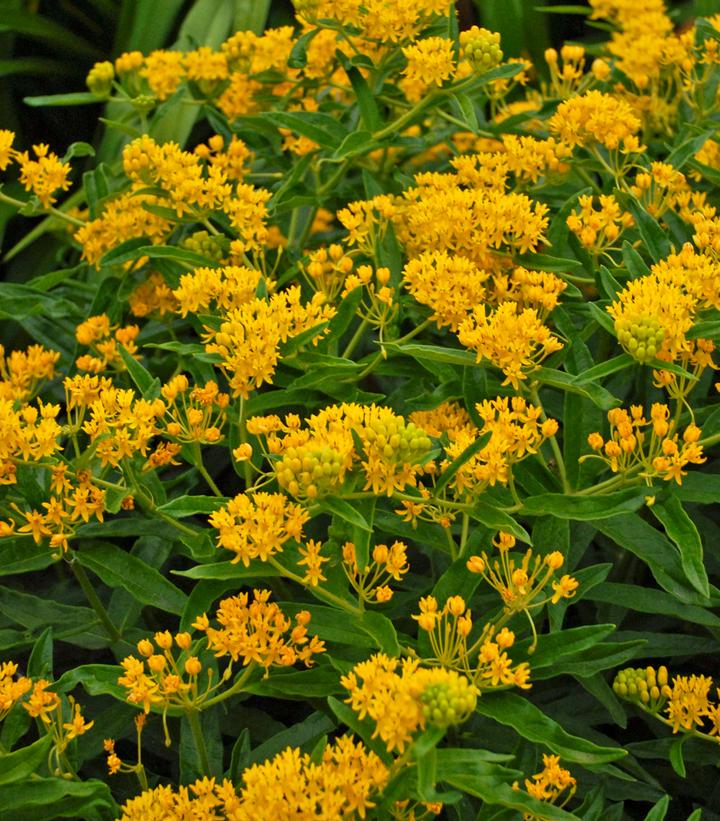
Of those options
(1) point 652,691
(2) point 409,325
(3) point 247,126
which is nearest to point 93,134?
(3) point 247,126

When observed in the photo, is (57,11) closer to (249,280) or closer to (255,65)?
(255,65)

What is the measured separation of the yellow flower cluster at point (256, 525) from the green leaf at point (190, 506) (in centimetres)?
8

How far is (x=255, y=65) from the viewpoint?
8.41 feet

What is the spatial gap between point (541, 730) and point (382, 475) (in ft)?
1.33

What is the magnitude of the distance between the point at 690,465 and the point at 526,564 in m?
0.74

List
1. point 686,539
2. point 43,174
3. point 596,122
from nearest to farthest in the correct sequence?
point 686,539 < point 596,122 < point 43,174

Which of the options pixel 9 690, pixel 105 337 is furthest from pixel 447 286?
pixel 9 690

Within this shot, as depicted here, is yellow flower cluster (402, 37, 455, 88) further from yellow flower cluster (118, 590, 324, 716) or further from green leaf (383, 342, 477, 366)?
yellow flower cluster (118, 590, 324, 716)

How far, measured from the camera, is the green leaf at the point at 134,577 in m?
1.79

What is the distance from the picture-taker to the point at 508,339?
169 centimetres

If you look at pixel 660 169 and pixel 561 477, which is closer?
pixel 561 477

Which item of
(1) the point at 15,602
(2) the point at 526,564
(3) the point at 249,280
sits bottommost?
(1) the point at 15,602

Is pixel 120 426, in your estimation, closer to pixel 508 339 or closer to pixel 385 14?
pixel 508 339

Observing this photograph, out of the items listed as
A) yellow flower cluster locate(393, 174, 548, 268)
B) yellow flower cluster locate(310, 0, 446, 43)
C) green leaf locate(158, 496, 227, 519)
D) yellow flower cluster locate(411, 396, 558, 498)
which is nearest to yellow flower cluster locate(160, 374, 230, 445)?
green leaf locate(158, 496, 227, 519)
